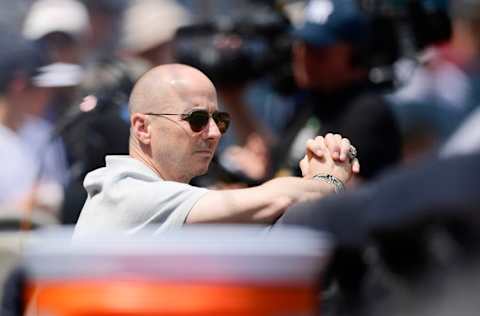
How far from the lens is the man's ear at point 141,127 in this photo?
4012 mm

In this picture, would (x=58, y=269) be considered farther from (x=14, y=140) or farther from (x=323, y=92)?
(x=14, y=140)

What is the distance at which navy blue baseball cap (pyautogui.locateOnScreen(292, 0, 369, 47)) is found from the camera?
611cm

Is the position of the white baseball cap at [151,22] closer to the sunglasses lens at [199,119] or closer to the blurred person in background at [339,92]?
the blurred person in background at [339,92]

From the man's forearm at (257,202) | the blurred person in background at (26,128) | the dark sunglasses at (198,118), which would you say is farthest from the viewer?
the blurred person in background at (26,128)

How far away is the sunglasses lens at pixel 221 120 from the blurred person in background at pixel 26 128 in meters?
2.26

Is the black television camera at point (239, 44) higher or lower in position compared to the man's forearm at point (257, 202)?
lower

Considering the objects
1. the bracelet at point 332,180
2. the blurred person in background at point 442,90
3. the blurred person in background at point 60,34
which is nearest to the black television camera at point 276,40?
the blurred person in background at point 442,90

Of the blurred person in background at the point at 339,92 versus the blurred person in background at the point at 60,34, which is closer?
the blurred person in background at the point at 339,92

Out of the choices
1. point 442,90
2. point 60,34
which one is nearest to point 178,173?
point 442,90

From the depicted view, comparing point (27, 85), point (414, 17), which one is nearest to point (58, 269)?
point (414, 17)

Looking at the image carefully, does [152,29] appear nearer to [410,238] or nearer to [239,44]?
[239,44]

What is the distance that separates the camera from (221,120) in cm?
397

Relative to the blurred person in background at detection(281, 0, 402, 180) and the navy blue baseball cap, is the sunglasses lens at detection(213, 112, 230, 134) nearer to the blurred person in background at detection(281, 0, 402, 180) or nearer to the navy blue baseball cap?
the blurred person in background at detection(281, 0, 402, 180)

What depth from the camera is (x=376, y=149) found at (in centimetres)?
574
